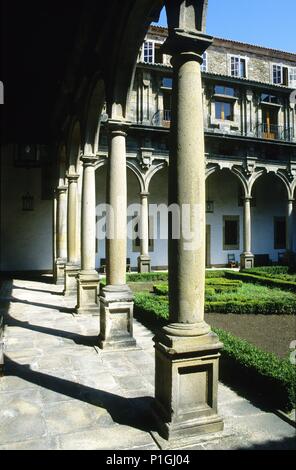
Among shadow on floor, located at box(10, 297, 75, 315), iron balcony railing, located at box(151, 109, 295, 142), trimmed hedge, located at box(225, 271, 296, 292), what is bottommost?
shadow on floor, located at box(10, 297, 75, 315)

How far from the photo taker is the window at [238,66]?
24675mm

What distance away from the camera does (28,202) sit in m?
18.7

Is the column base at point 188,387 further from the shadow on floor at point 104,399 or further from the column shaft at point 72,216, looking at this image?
the column shaft at point 72,216

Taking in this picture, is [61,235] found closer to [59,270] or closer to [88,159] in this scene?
[59,270]

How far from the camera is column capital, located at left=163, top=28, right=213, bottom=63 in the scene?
3.56 meters

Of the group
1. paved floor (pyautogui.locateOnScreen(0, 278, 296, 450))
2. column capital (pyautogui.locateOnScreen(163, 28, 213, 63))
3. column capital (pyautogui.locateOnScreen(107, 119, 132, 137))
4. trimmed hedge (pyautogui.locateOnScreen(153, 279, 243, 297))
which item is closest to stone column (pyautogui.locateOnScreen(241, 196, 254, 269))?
trimmed hedge (pyautogui.locateOnScreen(153, 279, 243, 297))

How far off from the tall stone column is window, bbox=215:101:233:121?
19.6 metres

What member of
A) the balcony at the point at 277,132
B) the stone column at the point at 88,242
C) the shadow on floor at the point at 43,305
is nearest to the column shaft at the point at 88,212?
the stone column at the point at 88,242

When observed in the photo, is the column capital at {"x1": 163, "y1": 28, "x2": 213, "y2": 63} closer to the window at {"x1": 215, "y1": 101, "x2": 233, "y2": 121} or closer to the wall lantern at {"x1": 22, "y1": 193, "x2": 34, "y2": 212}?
the wall lantern at {"x1": 22, "y1": 193, "x2": 34, "y2": 212}

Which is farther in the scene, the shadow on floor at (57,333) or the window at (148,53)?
the window at (148,53)

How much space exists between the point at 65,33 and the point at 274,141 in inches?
672

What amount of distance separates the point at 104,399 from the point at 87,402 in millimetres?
210

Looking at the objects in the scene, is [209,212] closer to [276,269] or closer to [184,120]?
[276,269]

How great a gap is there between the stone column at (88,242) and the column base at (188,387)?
5281 mm
